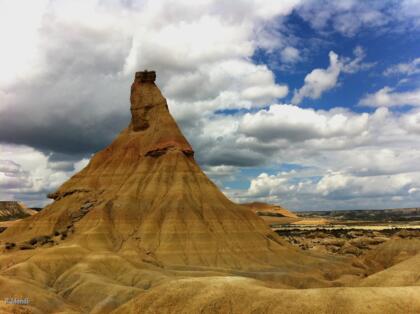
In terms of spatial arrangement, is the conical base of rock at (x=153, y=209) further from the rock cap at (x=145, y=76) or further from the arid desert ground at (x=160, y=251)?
the arid desert ground at (x=160, y=251)

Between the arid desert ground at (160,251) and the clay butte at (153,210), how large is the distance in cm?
29

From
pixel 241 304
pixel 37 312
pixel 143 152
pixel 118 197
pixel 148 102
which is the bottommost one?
pixel 37 312

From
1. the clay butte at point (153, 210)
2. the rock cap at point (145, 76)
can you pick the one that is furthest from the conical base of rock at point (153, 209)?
the clay butte at point (153, 210)

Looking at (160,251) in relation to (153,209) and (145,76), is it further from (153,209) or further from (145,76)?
(145,76)

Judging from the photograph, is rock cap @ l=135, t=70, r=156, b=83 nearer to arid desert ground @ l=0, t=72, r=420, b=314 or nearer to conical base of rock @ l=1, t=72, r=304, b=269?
conical base of rock @ l=1, t=72, r=304, b=269

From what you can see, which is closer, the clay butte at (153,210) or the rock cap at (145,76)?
the clay butte at (153,210)

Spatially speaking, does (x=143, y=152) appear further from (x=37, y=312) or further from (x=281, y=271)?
(x=37, y=312)

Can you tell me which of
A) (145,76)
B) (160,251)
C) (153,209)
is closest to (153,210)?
(153,209)

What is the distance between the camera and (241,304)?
43.9m

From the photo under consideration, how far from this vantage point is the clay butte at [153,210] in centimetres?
9419

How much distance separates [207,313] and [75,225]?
65895 millimetres

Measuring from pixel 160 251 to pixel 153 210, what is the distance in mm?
13107

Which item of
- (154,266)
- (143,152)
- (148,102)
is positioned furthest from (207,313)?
(148,102)

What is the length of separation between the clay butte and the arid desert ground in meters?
0.29
